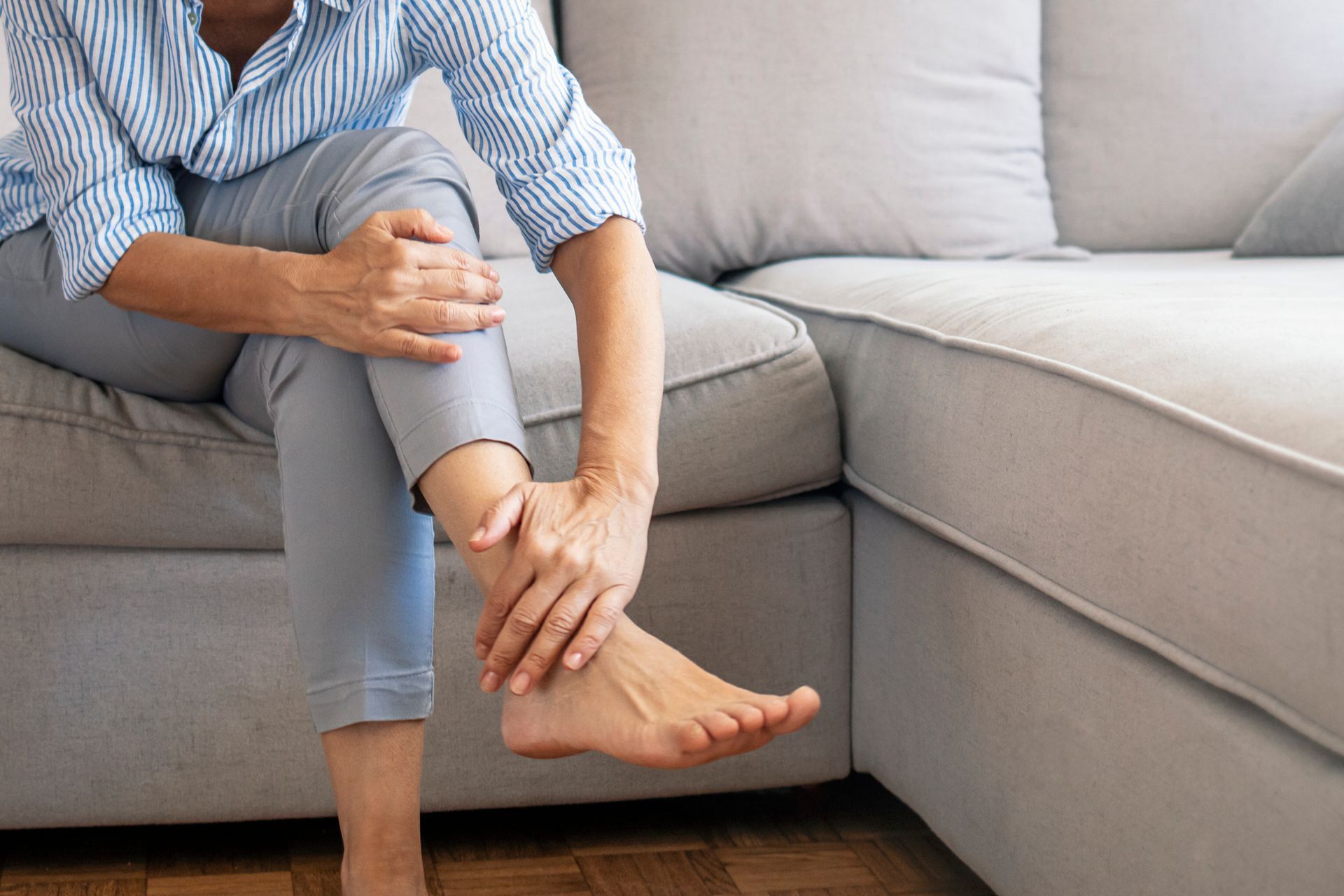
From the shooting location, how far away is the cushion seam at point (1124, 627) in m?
0.59

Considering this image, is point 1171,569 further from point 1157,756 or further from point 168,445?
point 168,445

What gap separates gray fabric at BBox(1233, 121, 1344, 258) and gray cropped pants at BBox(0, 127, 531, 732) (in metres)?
1.00

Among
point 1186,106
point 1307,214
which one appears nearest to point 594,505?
point 1307,214

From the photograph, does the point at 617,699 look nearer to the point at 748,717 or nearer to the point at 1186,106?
the point at 748,717

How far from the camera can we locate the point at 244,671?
3.22ft

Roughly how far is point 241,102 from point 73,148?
123mm

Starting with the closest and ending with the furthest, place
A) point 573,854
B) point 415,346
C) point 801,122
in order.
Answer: point 415,346, point 573,854, point 801,122

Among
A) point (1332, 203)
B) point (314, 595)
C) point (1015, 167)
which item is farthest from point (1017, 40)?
point (314, 595)

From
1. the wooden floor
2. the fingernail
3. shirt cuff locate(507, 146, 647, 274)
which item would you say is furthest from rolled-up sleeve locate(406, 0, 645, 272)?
the wooden floor

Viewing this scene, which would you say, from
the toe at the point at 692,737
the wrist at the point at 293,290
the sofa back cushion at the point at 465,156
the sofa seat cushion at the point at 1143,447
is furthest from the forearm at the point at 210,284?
the sofa back cushion at the point at 465,156

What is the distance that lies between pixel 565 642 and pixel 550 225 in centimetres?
33

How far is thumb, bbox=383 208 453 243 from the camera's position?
0.77 metres

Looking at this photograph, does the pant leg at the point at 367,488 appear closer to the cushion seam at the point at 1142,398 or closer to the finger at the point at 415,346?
the finger at the point at 415,346

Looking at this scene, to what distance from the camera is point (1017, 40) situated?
1.58 meters
